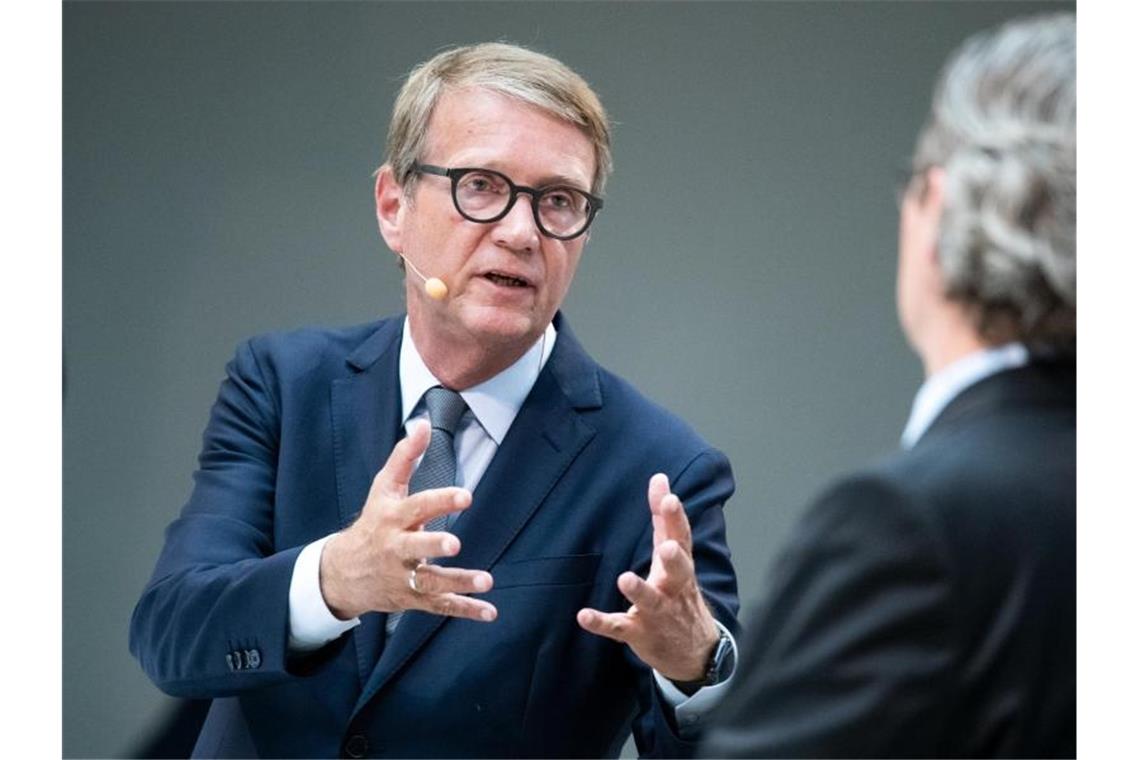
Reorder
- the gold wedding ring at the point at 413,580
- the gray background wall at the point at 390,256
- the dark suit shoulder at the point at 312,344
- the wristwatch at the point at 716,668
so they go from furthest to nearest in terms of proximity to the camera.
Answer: the gray background wall at the point at 390,256 < the dark suit shoulder at the point at 312,344 < the wristwatch at the point at 716,668 < the gold wedding ring at the point at 413,580

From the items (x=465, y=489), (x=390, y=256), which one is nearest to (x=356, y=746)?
(x=465, y=489)

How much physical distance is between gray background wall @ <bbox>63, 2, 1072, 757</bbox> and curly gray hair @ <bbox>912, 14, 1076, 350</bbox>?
113cm

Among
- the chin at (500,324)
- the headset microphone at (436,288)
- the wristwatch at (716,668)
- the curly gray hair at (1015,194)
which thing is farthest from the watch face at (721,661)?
the curly gray hair at (1015,194)

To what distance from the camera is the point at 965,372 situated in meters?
1.48

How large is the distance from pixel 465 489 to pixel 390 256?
2.30 feet

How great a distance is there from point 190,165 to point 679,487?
107cm

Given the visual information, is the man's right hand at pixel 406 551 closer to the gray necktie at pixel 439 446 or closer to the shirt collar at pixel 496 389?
the gray necktie at pixel 439 446

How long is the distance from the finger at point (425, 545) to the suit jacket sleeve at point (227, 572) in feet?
0.99

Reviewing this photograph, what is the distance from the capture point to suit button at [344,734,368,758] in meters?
2.28

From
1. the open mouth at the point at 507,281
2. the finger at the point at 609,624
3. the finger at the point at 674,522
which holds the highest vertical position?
the open mouth at the point at 507,281

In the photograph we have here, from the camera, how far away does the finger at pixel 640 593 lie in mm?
1922

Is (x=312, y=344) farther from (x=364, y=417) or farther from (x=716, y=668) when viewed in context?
(x=716, y=668)

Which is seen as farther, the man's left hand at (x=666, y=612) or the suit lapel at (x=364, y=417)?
the suit lapel at (x=364, y=417)

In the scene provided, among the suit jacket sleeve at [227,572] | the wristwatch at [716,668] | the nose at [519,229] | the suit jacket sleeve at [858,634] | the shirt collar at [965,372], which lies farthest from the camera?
the nose at [519,229]
